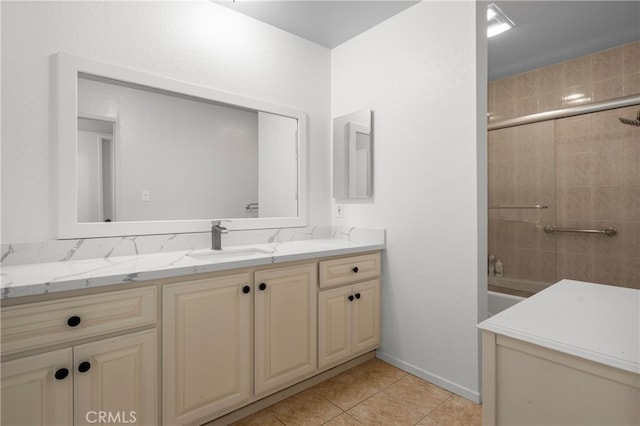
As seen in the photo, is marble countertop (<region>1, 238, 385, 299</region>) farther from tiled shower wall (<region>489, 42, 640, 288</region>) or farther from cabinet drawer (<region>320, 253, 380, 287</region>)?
tiled shower wall (<region>489, 42, 640, 288</region>)

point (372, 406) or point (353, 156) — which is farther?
point (353, 156)

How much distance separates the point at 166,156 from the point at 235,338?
1.11 meters

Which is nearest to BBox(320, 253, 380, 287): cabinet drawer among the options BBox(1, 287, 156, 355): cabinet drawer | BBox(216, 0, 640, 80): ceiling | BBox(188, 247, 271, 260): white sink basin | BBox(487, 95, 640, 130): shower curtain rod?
BBox(188, 247, 271, 260): white sink basin

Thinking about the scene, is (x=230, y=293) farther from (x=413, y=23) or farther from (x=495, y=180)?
(x=495, y=180)

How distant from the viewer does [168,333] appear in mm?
1360

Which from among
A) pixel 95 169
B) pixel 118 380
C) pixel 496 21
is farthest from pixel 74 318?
pixel 496 21

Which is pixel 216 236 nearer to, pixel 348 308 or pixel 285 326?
pixel 285 326

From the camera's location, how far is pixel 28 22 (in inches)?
58.1

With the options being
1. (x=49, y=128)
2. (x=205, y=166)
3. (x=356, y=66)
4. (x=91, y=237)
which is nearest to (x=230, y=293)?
(x=91, y=237)

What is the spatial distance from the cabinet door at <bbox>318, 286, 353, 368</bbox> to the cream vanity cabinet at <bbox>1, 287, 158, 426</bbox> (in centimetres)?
90

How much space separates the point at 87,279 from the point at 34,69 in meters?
1.08

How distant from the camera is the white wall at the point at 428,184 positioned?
183cm

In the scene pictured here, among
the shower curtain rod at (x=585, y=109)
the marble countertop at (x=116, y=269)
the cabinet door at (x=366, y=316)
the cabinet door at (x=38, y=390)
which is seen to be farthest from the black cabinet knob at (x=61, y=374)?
the shower curtain rod at (x=585, y=109)

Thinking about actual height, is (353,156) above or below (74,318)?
Result: above
